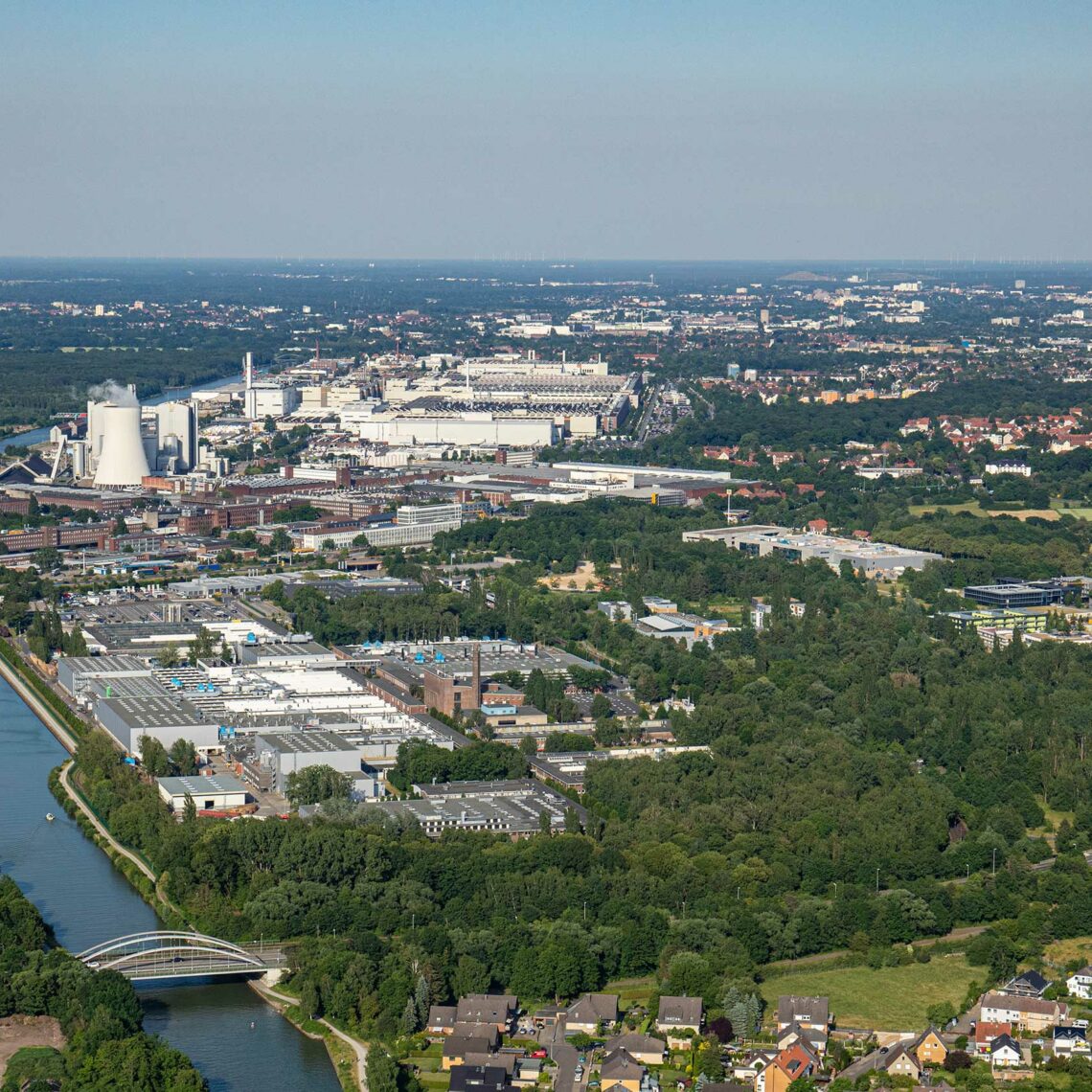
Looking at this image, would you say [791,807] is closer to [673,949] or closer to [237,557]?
[673,949]

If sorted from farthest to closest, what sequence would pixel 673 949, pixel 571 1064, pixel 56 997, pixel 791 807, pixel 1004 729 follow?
pixel 1004 729 → pixel 791 807 → pixel 673 949 → pixel 56 997 → pixel 571 1064

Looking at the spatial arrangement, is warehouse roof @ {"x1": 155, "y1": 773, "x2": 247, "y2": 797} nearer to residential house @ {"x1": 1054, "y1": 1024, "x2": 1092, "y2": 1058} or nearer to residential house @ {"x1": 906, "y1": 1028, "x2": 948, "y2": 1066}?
residential house @ {"x1": 906, "y1": 1028, "x2": 948, "y2": 1066}

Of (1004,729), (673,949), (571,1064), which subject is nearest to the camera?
(571,1064)

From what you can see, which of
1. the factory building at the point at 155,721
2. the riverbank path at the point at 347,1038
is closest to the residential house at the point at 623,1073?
the riverbank path at the point at 347,1038

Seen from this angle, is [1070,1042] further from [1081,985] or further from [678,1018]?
[678,1018]

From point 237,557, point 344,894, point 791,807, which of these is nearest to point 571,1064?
point 344,894

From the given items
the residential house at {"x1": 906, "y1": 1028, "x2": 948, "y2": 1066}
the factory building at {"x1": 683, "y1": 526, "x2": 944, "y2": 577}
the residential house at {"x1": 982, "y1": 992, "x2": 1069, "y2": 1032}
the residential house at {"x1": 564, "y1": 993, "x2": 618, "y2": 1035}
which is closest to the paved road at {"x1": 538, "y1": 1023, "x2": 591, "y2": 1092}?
the residential house at {"x1": 564, "y1": 993, "x2": 618, "y2": 1035}

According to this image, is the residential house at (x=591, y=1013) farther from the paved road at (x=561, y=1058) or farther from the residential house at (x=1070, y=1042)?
the residential house at (x=1070, y=1042)
